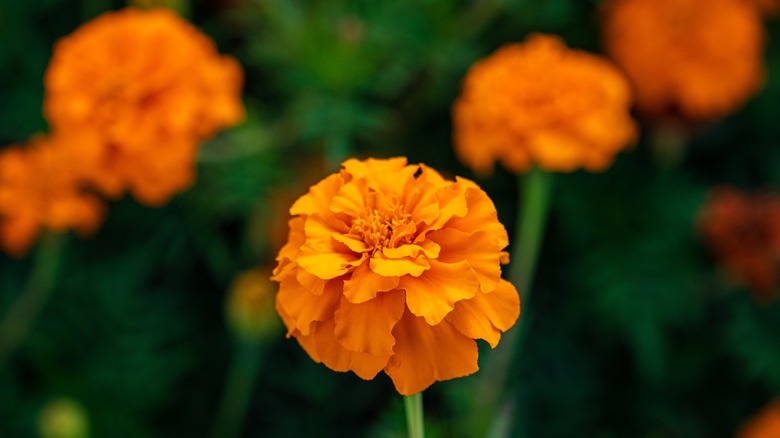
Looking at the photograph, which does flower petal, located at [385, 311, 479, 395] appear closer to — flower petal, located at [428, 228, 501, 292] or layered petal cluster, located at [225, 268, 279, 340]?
flower petal, located at [428, 228, 501, 292]

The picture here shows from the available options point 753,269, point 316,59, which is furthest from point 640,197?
point 316,59

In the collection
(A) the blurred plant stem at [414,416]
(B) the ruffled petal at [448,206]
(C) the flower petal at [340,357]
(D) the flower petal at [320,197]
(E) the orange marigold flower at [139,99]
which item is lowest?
(E) the orange marigold flower at [139,99]

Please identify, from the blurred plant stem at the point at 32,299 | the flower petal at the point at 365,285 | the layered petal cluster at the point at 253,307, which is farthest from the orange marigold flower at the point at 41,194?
the flower petal at the point at 365,285

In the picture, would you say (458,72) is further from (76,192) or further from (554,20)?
(76,192)

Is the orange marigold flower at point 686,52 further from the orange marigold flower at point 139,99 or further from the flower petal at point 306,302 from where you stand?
the flower petal at point 306,302

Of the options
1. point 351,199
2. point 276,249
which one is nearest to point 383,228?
point 351,199

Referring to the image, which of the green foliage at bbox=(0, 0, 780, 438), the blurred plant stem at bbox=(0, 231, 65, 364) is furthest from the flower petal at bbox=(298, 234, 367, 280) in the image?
the blurred plant stem at bbox=(0, 231, 65, 364)
